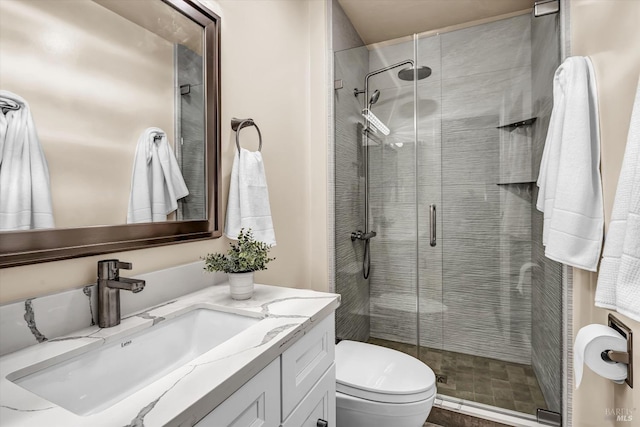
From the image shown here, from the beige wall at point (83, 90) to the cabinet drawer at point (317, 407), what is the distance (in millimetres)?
739

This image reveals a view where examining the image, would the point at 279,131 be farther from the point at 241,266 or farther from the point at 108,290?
the point at 108,290

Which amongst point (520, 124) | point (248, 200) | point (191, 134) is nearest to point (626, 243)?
point (248, 200)

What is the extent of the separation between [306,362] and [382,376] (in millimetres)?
659

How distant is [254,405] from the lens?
2.35 ft

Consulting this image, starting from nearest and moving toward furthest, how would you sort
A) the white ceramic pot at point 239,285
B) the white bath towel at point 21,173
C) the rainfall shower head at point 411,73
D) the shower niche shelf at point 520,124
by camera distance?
the white bath towel at point 21,173, the white ceramic pot at point 239,285, the shower niche shelf at point 520,124, the rainfall shower head at point 411,73

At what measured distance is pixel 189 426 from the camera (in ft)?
1.74

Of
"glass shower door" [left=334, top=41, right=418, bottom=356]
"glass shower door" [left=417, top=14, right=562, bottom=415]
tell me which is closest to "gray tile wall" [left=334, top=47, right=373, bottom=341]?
"glass shower door" [left=334, top=41, right=418, bottom=356]

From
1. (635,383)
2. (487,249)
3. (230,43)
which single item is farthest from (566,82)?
(230,43)

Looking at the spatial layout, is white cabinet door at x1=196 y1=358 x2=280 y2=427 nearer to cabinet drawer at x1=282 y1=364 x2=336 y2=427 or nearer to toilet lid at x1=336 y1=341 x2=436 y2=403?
cabinet drawer at x1=282 y1=364 x2=336 y2=427

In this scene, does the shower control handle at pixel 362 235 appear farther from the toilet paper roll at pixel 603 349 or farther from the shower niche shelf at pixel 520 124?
the toilet paper roll at pixel 603 349

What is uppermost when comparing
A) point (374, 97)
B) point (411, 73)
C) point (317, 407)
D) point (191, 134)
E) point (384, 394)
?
point (411, 73)

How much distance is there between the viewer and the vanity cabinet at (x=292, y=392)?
0.66 meters

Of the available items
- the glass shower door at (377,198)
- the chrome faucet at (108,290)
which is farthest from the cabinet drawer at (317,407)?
the glass shower door at (377,198)

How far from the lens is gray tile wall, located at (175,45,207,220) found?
46.3 inches
